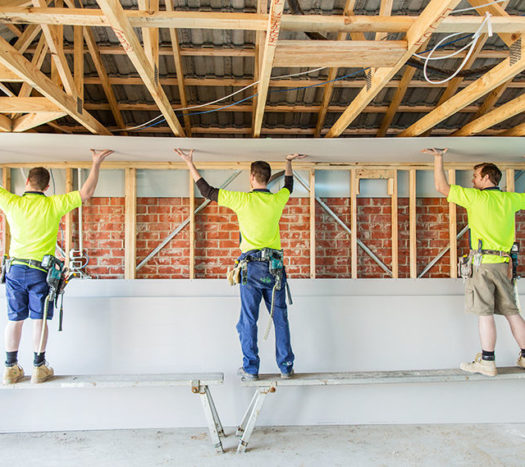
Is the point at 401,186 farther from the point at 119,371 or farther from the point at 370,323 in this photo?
the point at 119,371

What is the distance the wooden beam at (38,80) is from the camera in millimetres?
2235

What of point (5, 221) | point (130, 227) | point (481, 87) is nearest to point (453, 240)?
point (481, 87)

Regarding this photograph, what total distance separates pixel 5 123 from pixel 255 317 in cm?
229

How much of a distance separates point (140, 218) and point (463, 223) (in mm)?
3563

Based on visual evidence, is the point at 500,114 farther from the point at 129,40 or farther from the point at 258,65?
the point at 129,40

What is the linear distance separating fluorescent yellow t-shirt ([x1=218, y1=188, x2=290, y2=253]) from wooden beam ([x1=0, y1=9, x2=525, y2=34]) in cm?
125

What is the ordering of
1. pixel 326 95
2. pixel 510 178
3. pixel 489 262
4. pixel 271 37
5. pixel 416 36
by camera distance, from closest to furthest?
pixel 271 37, pixel 416 36, pixel 489 262, pixel 326 95, pixel 510 178

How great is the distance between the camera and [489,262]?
3209 mm

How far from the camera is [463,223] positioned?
16.5 ft

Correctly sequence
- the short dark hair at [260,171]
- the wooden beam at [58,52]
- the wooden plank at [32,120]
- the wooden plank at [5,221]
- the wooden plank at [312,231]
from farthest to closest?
the wooden plank at [312,231] → the wooden plank at [5,221] → the short dark hair at [260,171] → the wooden plank at [32,120] → the wooden beam at [58,52]

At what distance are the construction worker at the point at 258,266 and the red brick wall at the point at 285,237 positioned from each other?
5.35 feet

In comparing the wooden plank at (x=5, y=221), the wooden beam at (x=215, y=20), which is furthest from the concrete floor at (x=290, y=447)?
the wooden beam at (x=215, y=20)

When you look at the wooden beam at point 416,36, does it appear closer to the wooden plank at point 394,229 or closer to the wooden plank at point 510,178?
the wooden plank at point 394,229

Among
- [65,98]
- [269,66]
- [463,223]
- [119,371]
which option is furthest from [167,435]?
[463,223]
